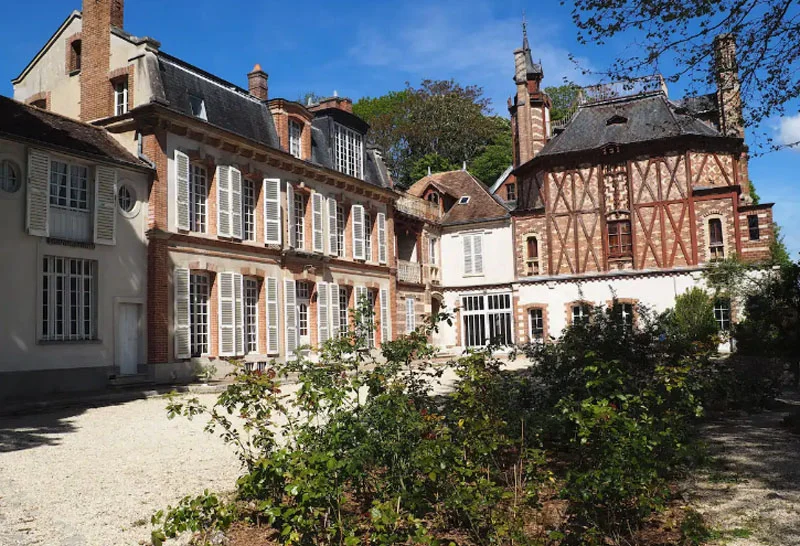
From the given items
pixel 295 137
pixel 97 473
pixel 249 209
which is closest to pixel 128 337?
pixel 249 209

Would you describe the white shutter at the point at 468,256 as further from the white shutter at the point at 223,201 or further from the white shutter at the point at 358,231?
the white shutter at the point at 223,201

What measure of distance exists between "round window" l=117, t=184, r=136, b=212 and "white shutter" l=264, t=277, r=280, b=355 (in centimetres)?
446

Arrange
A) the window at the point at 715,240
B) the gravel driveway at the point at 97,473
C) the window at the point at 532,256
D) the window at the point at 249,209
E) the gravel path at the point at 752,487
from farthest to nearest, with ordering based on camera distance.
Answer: the window at the point at 532,256
the window at the point at 715,240
the window at the point at 249,209
the gravel driveway at the point at 97,473
the gravel path at the point at 752,487

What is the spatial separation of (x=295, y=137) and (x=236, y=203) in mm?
3818

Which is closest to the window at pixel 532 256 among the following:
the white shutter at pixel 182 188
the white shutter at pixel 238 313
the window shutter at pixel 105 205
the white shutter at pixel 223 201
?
the white shutter at pixel 238 313

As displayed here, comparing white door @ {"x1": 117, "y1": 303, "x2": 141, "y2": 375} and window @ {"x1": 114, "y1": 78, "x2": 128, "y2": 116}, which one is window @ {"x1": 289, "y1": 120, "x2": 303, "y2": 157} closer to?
window @ {"x1": 114, "y1": 78, "x2": 128, "y2": 116}

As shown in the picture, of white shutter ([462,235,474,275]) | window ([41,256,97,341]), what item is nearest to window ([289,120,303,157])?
window ([41,256,97,341])

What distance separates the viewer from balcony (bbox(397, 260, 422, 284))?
84.9 feet

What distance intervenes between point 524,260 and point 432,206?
479 cm

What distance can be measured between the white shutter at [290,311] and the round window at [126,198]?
206 inches

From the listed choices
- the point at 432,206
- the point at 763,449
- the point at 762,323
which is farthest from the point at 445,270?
the point at 763,449

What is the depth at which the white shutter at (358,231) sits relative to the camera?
22.4 meters

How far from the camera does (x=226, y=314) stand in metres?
16.6

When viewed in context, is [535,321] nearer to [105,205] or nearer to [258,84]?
[258,84]
